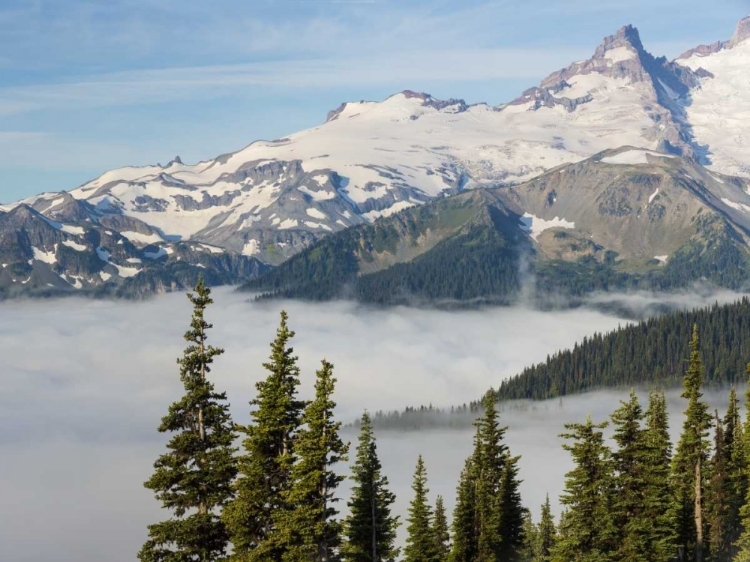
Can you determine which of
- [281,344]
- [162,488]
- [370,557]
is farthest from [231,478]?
[370,557]

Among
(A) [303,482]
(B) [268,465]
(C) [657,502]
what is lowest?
(C) [657,502]

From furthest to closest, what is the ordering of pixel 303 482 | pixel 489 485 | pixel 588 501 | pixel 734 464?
1. pixel 734 464
2. pixel 489 485
3. pixel 588 501
4. pixel 303 482

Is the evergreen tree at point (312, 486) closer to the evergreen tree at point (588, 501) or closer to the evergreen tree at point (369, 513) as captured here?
the evergreen tree at point (369, 513)

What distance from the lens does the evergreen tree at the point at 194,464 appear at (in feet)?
191

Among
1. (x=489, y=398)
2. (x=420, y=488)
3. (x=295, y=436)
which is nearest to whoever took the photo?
(x=295, y=436)

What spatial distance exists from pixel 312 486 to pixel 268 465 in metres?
3.11

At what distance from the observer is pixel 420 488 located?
295ft

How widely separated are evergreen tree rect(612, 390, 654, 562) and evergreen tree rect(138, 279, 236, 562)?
2511 cm

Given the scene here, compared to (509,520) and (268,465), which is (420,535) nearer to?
(509,520)

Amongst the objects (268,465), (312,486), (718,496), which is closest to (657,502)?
(312,486)

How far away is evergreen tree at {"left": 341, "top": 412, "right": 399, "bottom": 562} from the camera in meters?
74.1

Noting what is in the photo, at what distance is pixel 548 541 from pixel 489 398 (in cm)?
3495

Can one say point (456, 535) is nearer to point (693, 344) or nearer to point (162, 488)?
point (693, 344)

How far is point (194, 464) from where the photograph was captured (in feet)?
194
